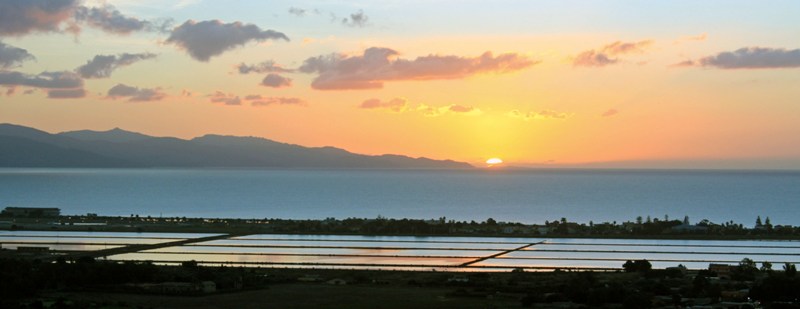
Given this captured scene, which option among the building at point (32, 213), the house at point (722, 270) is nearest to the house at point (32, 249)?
the building at point (32, 213)

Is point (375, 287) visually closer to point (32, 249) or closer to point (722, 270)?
point (722, 270)

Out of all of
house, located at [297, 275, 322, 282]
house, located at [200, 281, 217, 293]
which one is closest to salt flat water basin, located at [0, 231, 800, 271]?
house, located at [297, 275, 322, 282]

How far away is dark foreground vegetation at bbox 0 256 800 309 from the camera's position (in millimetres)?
32719

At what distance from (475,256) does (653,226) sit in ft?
69.2

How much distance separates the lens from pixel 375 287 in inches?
1467

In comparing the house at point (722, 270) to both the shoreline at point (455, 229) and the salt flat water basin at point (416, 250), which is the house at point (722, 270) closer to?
the salt flat water basin at point (416, 250)

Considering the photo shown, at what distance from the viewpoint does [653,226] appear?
66.6 m

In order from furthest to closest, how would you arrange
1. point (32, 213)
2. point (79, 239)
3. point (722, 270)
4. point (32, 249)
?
point (32, 213) < point (79, 239) < point (32, 249) < point (722, 270)

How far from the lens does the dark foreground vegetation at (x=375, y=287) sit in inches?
1288

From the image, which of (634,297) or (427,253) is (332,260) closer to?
(427,253)

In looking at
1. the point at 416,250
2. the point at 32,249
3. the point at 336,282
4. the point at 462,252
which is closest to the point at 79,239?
the point at 32,249

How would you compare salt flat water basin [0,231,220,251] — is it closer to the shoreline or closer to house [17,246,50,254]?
house [17,246,50,254]

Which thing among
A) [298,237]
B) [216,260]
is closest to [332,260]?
[216,260]

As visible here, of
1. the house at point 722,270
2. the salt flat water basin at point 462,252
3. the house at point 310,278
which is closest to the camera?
the house at point 310,278
